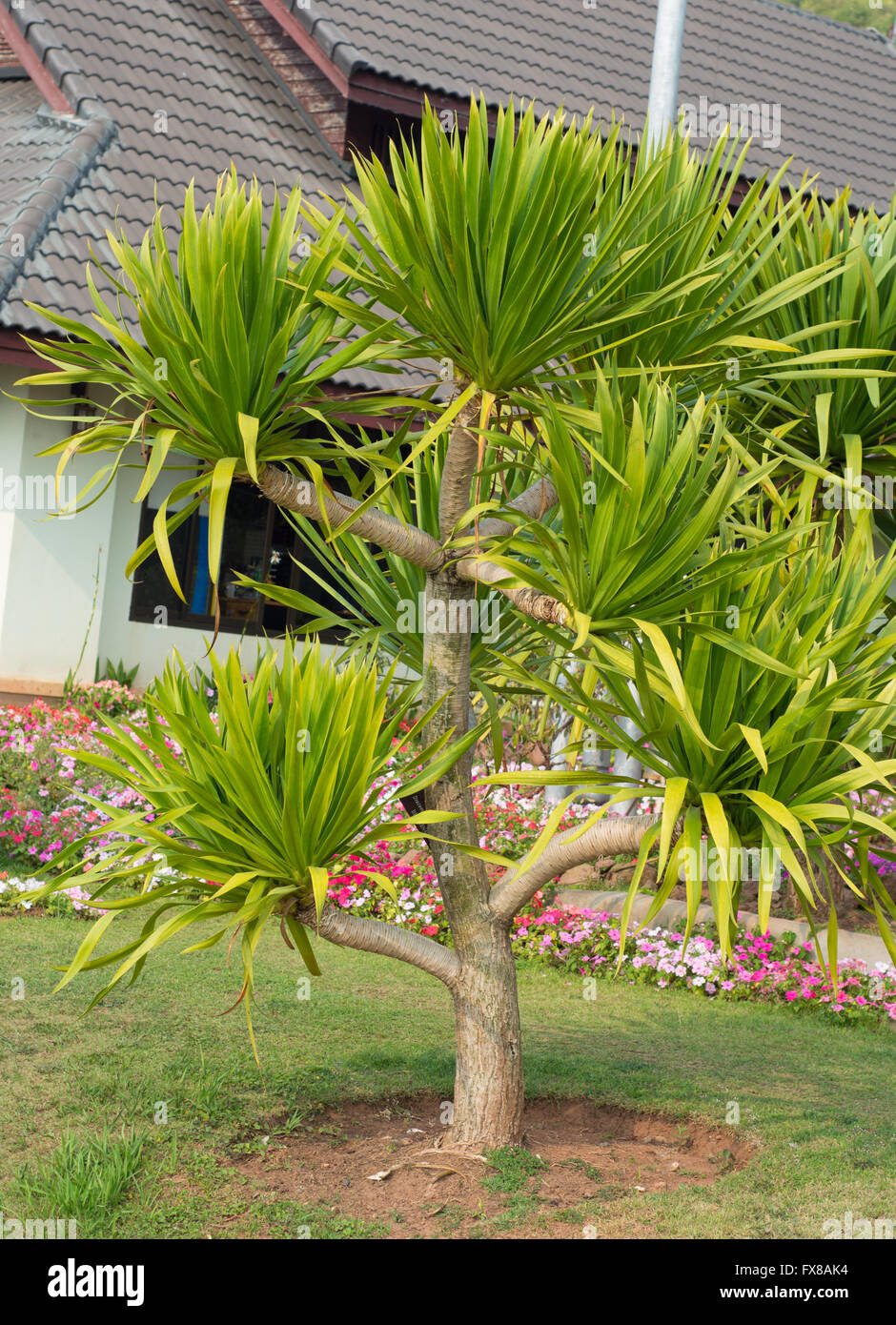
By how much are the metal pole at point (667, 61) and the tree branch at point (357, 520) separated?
5313 millimetres

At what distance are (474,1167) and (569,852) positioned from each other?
1.05 m

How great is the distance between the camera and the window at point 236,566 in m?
11.5

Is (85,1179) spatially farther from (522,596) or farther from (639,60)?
(639,60)

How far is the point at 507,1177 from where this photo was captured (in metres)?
3.74

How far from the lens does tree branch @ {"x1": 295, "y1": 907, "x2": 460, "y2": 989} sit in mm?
3539

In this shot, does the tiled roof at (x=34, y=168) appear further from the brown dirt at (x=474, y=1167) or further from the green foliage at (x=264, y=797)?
the brown dirt at (x=474, y=1167)

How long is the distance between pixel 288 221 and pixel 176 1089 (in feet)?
9.38

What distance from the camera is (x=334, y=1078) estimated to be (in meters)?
4.57

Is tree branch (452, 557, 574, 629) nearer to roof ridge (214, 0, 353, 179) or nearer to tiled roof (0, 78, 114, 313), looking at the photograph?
tiled roof (0, 78, 114, 313)

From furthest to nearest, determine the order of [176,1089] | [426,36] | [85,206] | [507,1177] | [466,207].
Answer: [426,36] → [85,206] → [176,1089] → [507,1177] → [466,207]

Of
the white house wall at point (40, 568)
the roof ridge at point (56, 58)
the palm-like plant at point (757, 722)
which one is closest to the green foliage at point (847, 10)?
the roof ridge at point (56, 58)

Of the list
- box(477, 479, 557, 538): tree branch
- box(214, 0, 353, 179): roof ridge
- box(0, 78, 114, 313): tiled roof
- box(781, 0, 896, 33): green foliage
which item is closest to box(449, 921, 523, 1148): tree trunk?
box(477, 479, 557, 538): tree branch
